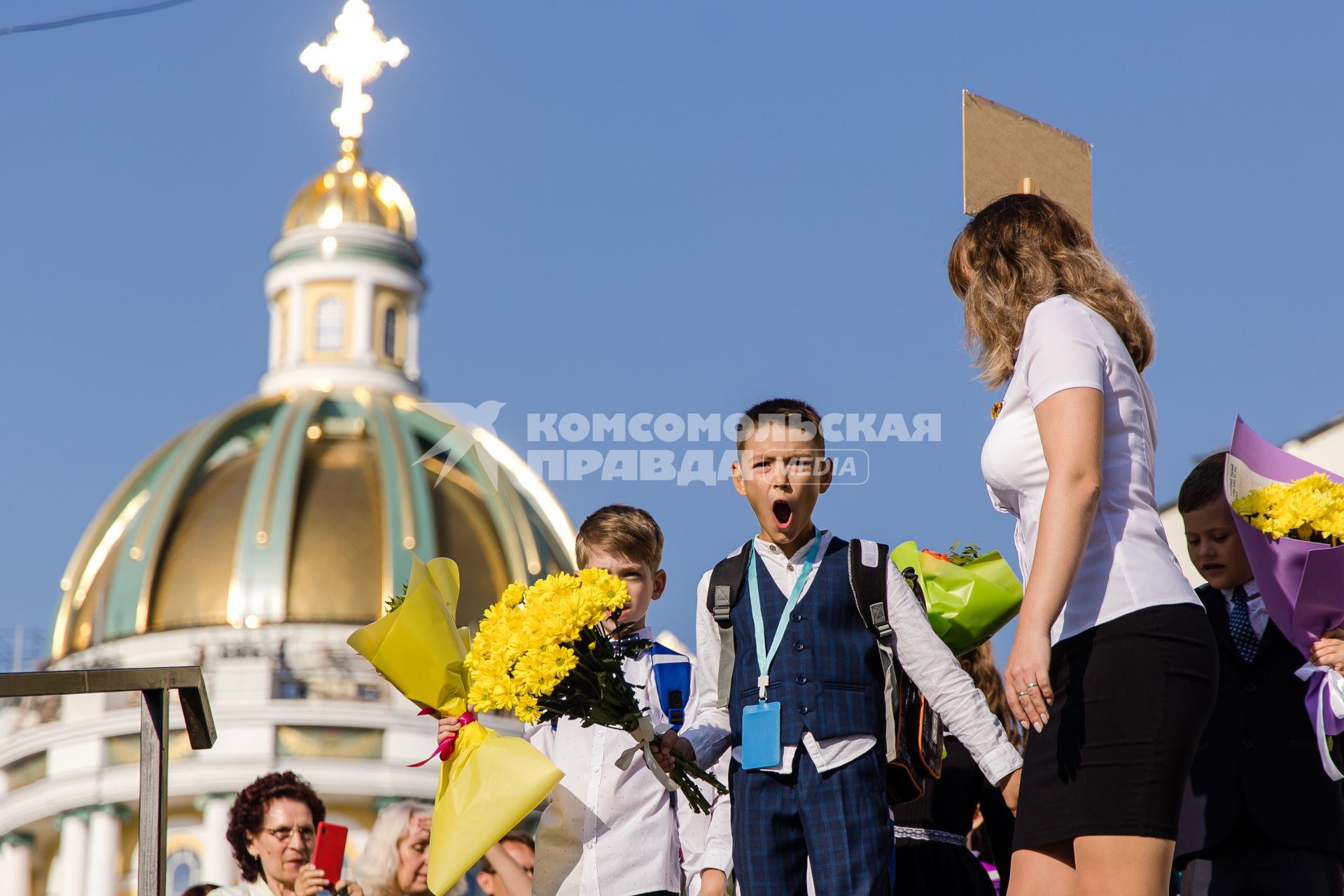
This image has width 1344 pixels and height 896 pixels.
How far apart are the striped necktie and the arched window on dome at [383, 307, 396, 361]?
36574 millimetres

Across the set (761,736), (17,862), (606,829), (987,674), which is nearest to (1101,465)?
(761,736)

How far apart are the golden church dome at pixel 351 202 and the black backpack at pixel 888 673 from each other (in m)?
37.1

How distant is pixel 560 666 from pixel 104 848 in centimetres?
2999

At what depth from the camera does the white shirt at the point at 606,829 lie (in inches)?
165

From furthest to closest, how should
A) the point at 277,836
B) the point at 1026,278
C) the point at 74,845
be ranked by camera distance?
1. the point at 74,845
2. the point at 277,836
3. the point at 1026,278

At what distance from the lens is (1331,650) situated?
12.3 feet

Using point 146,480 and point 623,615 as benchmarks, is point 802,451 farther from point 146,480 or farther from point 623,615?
point 146,480

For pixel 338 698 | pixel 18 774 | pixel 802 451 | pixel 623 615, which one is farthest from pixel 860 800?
pixel 18 774

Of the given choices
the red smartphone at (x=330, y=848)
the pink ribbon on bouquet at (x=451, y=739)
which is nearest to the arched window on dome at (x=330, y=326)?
the red smartphone at (x=330, y=848)

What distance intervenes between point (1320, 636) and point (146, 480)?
34.0 m

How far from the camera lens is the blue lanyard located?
11.9 feet

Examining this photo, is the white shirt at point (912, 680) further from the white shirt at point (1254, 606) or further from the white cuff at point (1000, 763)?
the white shirt at point (1254, 606)

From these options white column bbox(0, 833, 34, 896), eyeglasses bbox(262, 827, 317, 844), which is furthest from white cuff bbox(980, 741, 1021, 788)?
white column bbox(0, 833, 34, 896)

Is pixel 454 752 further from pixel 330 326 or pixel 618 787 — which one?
pixel 330 326
